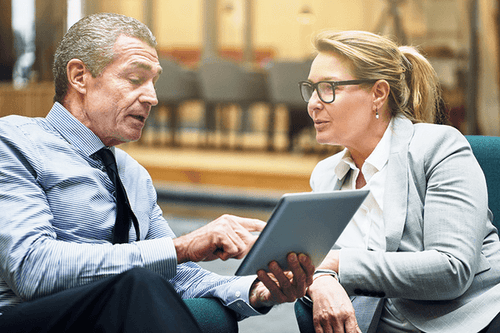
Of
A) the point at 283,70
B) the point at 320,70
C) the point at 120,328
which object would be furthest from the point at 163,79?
the point at 120,328

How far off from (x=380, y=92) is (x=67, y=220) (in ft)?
3.09

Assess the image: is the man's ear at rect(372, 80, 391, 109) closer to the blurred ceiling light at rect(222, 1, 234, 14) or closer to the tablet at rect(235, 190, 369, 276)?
the tablet at rect(235, 190, 369, 276)

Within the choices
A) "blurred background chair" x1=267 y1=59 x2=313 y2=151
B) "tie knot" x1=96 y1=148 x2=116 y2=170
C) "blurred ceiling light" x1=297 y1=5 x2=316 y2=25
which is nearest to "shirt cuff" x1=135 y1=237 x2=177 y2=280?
"tie knot" x1=96 y1=148 x2=116 y2=170

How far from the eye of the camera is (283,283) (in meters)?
1.35

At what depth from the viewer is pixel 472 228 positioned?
1396mm

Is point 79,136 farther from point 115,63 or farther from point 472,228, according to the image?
point 472,228

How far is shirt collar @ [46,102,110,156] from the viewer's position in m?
1.51

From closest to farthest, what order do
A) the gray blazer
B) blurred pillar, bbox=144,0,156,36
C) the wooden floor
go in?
the gray blazer
the wooden floor
blurred pillar, bbox=144,0,156,36

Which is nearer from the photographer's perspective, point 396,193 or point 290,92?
point 396,193

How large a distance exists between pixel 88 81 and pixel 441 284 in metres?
1.03

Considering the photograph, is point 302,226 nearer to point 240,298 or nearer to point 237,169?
point 240,298

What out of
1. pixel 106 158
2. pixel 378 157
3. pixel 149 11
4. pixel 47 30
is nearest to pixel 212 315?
pixel 106 158

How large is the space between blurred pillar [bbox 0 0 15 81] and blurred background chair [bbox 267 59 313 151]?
3832 millimetres

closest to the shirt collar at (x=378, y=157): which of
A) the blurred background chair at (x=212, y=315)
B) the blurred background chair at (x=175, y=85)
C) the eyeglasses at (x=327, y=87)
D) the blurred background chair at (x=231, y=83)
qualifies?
the eyeglasses at (x=327, y=87)
